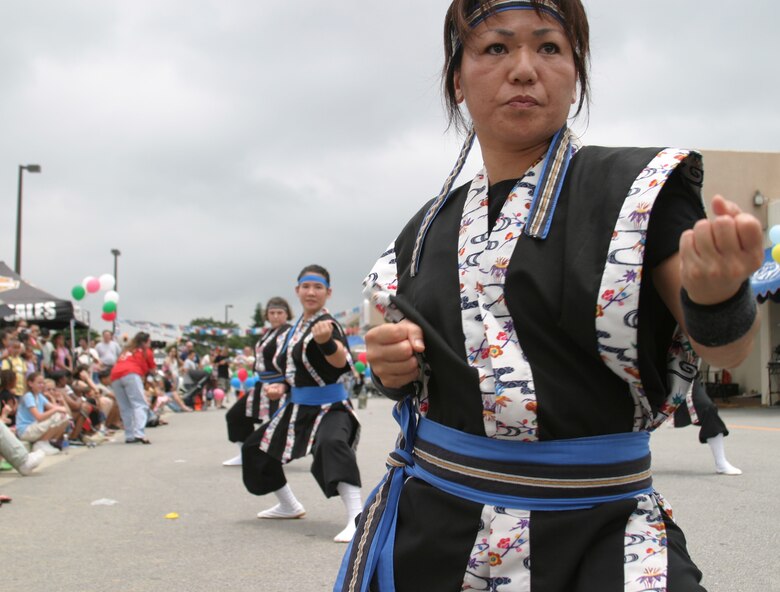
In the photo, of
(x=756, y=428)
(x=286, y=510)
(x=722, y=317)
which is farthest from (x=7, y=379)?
(x=756, y=428)

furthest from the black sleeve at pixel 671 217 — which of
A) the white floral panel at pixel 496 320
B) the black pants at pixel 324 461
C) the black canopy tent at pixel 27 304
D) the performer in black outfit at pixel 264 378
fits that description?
the black canopy tent at pixel 27 304

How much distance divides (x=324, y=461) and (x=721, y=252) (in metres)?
4.86

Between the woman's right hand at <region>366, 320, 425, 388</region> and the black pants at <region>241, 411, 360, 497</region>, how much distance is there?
13.4 ft

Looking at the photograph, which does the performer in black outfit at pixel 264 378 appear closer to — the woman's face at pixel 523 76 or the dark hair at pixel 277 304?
the dark hair at pixel 277 304

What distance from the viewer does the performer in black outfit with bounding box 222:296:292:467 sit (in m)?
7.98

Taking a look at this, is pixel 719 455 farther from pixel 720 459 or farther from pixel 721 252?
pixel 721 252

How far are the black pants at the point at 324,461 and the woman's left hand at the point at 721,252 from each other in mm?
4666

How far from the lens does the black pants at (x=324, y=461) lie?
5777 millimetres

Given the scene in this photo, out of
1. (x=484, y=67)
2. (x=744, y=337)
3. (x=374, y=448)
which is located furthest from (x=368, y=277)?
(x=374, y=448)

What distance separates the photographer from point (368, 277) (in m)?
2.11

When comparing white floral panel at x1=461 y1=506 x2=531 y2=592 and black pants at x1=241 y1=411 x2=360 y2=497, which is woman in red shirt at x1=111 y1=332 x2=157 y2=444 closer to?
black pants at x1=241 y1=411 x2=360 y2=497

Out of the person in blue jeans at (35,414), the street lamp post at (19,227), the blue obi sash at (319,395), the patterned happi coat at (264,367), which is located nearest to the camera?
the blue obi sash at (319,395)

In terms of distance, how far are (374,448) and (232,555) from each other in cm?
589

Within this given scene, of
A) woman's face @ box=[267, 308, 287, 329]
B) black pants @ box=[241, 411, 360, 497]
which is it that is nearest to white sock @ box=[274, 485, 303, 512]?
black pants @ box=[241, 411, 360, 497]
